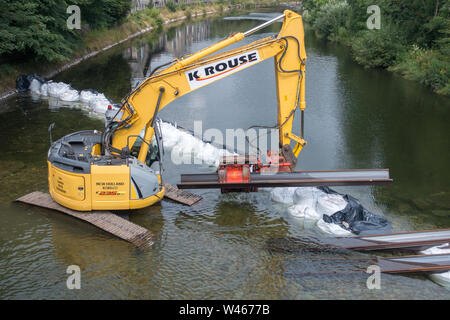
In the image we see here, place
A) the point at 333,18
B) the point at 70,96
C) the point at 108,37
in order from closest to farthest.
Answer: the point at 70,96 → the point at 108,37 → the point at 333,18

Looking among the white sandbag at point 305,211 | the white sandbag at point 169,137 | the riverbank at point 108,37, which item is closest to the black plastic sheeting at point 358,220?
the white sandbag at point 305,211

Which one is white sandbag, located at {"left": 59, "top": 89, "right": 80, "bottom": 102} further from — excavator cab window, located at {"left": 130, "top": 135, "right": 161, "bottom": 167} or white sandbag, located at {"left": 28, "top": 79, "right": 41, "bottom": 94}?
excavator cab window, located at {"left": 130, "top": 135, "right": 161, "bottom": 167}

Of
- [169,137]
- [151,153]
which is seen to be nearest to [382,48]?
[169,137]

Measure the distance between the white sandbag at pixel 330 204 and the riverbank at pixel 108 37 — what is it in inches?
595

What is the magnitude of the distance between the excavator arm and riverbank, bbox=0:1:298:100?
11.8 meters

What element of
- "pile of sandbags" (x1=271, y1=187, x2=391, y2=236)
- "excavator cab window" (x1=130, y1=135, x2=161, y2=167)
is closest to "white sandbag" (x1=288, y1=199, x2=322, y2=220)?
"pile of sandbags" (x1=271, y1=187, x2=391, y2=236)

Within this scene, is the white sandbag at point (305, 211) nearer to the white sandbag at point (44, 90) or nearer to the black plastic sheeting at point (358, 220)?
the black plastic sheeting at point (358, 220)

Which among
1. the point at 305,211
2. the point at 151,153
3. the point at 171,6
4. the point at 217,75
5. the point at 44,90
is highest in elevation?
the point at 171,6

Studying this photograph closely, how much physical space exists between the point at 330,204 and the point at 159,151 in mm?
3978

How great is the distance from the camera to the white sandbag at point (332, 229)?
9117mm

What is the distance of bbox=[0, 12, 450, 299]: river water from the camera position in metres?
7.65

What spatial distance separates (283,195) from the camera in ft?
34.3

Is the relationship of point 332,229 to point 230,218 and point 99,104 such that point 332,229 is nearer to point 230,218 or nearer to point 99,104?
point 230,218

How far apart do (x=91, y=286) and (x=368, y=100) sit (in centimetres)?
1589
